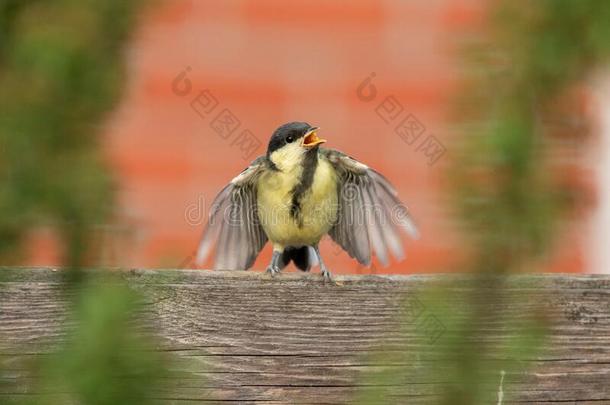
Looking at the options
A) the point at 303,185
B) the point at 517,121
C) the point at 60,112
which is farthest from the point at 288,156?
the point at 517,121

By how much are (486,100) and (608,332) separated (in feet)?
4.74

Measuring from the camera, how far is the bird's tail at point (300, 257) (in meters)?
5.34

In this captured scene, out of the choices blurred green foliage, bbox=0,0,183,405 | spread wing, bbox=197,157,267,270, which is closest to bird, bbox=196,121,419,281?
spread wing, bbox=197,157,267,270

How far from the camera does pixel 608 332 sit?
2068 mm

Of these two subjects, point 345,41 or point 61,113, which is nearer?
point 61,113

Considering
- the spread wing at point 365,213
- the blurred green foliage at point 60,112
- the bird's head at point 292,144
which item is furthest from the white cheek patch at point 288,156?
the blurred green foliage at point 60,112

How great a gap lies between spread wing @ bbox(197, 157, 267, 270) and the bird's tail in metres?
0.21

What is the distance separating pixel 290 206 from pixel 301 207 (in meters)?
0.06

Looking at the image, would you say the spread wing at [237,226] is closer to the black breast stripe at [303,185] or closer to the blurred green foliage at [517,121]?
the black breast stripe at [303,185]

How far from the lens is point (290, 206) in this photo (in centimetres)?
483

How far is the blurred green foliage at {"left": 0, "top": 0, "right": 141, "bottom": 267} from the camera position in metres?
0.81

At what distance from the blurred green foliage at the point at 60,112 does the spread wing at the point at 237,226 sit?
399 cm

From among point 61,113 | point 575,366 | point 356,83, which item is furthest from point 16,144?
point 356,83

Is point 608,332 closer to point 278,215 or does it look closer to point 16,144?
point 16,144
